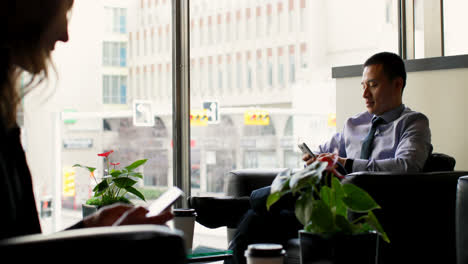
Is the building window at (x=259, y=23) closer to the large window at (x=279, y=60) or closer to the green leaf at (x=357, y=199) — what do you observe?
the large window at (x=279, y=60)

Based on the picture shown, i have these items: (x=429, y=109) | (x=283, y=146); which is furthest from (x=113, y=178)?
(x=283, y=146)

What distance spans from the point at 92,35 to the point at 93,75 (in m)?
0.36

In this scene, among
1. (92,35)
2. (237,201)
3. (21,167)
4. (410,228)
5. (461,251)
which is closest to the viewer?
(21,167)

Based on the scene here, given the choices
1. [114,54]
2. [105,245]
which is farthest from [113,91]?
[105,245]

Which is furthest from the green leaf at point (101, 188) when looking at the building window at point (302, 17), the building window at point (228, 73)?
the building window at point (302, 17)

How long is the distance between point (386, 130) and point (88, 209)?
142cm

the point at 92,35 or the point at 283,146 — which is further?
the point at 283,146

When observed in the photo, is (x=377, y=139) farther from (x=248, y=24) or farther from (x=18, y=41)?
(x=248, y=24)

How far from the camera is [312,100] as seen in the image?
18.2 metres

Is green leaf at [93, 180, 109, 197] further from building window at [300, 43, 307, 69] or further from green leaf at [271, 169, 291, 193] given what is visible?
building window at [300, 43, 307, 69]

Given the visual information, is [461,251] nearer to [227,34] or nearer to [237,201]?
[237,201]

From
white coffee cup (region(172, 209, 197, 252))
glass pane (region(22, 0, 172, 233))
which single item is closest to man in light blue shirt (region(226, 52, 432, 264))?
white coffee cup (region(172, 209, 197, 252))

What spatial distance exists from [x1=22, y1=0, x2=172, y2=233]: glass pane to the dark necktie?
56.7 inches

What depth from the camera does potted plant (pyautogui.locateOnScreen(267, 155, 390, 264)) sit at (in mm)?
1020
